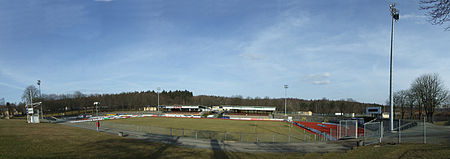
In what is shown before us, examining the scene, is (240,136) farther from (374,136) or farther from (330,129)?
(330,129)

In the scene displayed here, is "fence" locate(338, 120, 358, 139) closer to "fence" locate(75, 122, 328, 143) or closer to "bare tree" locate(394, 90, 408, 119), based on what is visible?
"fence" locate(75, 122, 328, 143)

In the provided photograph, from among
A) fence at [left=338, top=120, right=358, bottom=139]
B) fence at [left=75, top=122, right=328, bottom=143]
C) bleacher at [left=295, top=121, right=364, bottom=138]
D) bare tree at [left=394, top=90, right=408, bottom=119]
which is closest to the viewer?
fence at [left=338, top=120, right=358, bottom=139]

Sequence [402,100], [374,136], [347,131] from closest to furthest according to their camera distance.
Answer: [374,136], [347,131], [402,100]

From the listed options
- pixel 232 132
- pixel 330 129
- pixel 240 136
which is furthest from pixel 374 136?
pixel 232 132

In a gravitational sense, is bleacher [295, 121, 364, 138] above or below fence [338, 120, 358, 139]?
below

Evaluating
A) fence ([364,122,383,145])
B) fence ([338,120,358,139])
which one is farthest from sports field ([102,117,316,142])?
fence ([364,122,383,145])

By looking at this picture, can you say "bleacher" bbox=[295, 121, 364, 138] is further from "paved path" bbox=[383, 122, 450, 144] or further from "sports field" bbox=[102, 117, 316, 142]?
"paved path" bbox=[383, 122, 450, 144]

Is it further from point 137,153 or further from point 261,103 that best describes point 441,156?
point 261,103

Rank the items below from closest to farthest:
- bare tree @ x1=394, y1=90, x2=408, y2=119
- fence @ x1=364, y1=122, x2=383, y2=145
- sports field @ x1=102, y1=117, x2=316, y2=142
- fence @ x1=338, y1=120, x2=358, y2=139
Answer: fence @ x1=364, y1=122, x2=383, y2=145 → fence @ x1=338, y1=120, x2=358, y2=139 → sports field @ x1=102, y1=117, x2=316, y2=142 → bare tree @ x1=394, y1=90, x2=408, y2=119

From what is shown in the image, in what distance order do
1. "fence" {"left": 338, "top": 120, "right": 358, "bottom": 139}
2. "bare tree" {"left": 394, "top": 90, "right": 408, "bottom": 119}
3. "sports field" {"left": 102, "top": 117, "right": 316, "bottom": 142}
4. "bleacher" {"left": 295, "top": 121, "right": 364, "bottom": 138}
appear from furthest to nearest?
"bare tree" {"left": 394, "top": 90, "right": 408, "bottom": 119} → "bleacher" {"left": 295, "top": 121, "right": 364, "bottom": 138} → "sports field" {"left": 102, "top": 117, "right": 316, "bottom": 142} → "fence" {"left": 338, "top": 120, "right": 358, "bottom": 139}

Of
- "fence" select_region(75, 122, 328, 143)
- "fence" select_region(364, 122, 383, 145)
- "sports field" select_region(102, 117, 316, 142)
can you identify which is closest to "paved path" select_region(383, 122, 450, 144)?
"fence" select_region(364, 122, 383, 145)

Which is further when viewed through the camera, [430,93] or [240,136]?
[430,93]

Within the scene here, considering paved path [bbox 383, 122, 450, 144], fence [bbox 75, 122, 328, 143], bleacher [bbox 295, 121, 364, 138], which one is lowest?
bleacher [bbox 295, 121, 364, 138]

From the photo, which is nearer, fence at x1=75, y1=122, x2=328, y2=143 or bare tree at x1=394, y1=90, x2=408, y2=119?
fence at x1=75, y1=122, x2=328, y2=143
